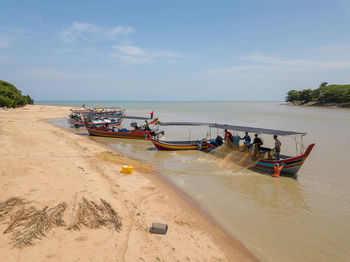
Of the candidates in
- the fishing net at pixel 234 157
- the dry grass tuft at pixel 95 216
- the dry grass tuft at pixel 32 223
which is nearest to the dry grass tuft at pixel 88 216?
the dry grass tuft at pixel 95 216

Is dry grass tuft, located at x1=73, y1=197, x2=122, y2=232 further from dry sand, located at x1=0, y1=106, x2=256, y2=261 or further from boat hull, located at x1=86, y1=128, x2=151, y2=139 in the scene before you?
boat hull, located at x1=86, y1=128, x2=151, y2=139

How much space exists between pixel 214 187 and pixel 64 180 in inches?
281

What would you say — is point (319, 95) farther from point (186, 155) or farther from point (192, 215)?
point (192, 215)

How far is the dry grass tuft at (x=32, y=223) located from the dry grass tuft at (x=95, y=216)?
0.51 metres

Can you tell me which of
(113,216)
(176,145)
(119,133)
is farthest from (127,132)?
(113,216)

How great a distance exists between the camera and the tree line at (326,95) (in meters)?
75.5

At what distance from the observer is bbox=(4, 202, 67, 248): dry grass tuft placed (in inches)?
209

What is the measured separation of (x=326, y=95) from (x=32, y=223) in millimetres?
102864

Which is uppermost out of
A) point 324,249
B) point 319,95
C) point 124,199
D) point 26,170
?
point 319,95

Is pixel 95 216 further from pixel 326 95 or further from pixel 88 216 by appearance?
pixel 326 95

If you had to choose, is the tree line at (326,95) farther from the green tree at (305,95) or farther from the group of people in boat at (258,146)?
the group of people in boat at (258,146)

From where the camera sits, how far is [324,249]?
6.47m

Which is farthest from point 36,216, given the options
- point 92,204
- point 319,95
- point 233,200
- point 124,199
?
point 319,95

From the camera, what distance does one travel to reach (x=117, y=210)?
7.36 m
